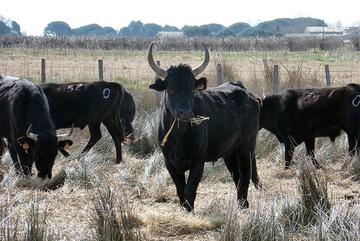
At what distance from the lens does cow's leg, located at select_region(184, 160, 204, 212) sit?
6523 mm

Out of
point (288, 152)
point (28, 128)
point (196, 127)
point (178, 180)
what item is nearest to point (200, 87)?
point (196, 127)

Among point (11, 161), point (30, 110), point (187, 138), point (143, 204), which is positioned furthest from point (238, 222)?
point (11, 161)

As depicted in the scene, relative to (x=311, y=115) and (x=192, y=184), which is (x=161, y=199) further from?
(x=311, y=115)

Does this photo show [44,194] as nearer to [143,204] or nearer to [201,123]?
[143,204]

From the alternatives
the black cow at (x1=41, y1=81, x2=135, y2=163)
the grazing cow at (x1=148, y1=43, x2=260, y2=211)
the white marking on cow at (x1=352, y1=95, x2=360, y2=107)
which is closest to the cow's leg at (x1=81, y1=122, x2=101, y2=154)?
the black cow at (x1=41, y1=81, x2=135, y2=163)

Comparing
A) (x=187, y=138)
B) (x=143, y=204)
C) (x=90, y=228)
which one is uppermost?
(x=187, y=138)

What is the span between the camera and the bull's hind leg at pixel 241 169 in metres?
7.53

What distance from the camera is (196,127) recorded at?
22.1ft

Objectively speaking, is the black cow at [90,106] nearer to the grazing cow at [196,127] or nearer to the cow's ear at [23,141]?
the cow's ear at [23,141]

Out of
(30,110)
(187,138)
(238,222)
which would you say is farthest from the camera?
(30,110)

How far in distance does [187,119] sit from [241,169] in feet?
6.15

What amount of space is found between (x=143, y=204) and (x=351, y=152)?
452cm

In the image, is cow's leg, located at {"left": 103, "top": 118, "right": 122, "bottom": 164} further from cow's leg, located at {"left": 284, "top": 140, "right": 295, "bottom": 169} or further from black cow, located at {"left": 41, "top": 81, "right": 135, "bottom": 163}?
cow's leg, located at {"left": 284, "top": 140, "right": 295, "bottom": 169}

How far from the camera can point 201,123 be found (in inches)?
269
